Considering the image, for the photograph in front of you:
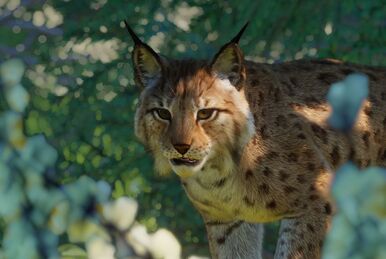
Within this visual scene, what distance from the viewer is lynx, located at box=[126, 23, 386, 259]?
4.95 metres

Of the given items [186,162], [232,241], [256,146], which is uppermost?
[186,162]

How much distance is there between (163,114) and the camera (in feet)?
16.5

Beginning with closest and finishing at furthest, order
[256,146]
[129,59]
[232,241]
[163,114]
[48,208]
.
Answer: [48,208], [163,114], [256,146], [232,241], [129,59]

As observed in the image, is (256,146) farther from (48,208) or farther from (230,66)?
(48,208)

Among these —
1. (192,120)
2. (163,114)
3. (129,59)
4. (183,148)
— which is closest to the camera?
(183,148)

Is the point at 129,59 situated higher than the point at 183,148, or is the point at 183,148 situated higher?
the point at 183,148

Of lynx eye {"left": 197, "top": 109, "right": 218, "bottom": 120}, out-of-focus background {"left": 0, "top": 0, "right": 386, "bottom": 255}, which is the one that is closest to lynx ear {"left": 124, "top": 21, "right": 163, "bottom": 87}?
lynx eye {"left": 197, "top": 109, "right": 218, "bottom": 120}

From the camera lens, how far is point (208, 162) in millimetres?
5098

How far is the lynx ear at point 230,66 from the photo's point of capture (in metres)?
5.03

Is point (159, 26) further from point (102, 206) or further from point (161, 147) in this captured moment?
point (102, 206)

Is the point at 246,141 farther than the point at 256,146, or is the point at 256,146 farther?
the point at 256,146

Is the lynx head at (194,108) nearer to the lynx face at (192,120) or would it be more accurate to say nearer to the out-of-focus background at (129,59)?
the lynx face at (192,120)

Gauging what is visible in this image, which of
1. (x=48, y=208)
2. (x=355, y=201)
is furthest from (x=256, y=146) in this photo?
(x=355, y=201)

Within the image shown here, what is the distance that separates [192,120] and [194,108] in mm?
72
